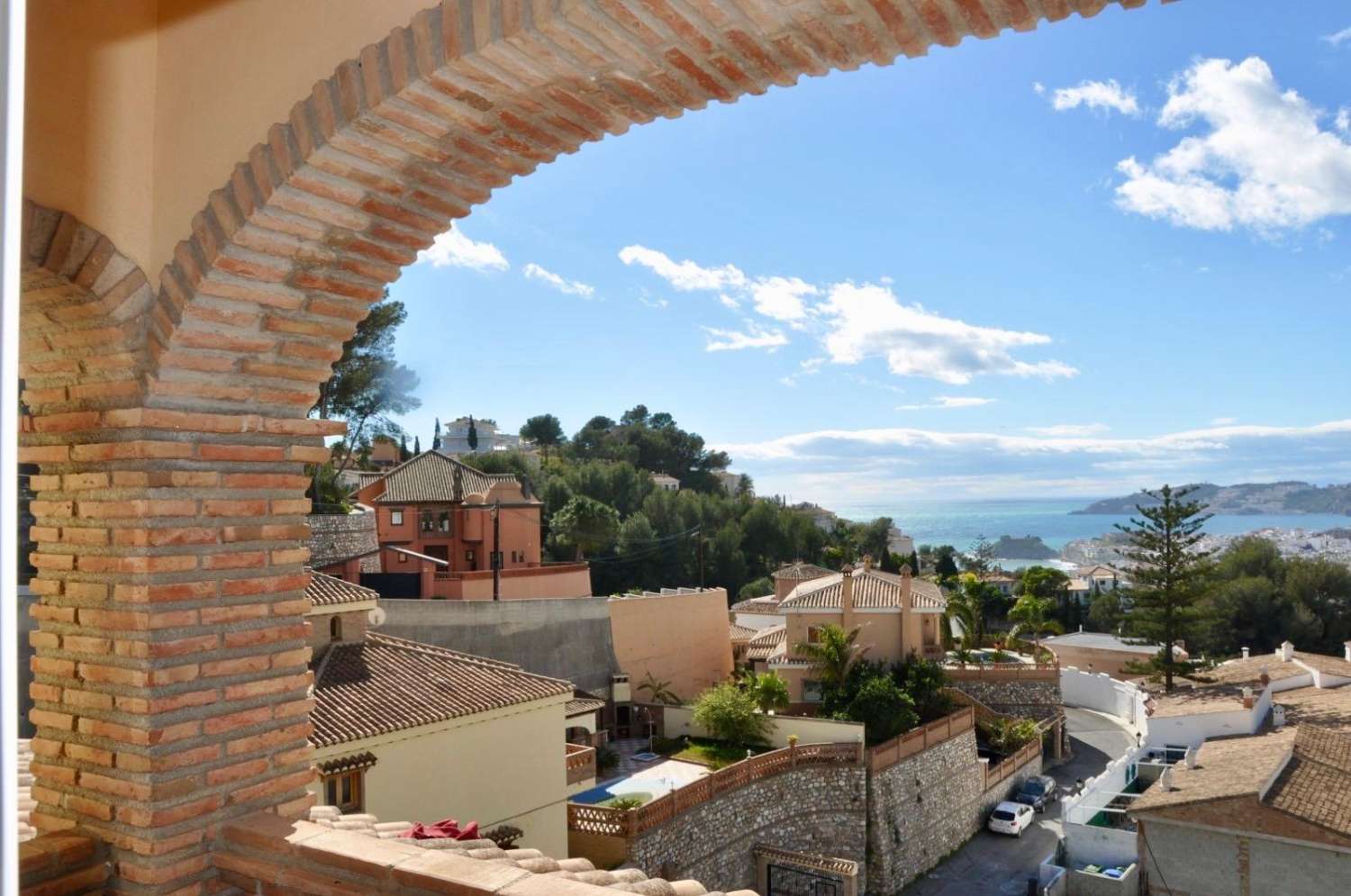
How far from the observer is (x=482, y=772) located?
9039 mm

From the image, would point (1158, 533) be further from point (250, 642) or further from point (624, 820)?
point (250, 642)

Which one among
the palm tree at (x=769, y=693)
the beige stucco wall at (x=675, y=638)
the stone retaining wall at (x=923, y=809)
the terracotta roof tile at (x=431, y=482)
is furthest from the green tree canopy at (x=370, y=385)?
the stone retaining wall at (x=923, y=809)

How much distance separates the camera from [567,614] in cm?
1561

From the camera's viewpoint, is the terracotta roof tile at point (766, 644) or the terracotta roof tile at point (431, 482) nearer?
the terracotta roof tile at point (766, 644)

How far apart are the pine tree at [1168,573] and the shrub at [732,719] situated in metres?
11.4

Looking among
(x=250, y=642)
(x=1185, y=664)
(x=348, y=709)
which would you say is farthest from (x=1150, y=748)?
(x=250, y=642)

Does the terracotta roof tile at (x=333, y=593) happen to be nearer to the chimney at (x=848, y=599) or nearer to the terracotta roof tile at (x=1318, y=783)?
the chimney at (x=848, y=599)

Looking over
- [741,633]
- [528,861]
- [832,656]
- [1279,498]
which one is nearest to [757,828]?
[832,656]

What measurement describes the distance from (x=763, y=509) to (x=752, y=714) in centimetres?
1893

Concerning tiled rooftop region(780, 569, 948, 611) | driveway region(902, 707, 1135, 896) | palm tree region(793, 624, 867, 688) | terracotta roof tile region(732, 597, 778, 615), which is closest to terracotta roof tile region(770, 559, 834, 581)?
terracotta roof tile region(732, 597, 778, 615)

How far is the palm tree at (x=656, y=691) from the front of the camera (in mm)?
16627

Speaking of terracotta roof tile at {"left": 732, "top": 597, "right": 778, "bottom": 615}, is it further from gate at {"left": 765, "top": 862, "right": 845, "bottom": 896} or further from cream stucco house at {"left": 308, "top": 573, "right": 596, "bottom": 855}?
cream stucco house at {"left": 308, "top": 573, "right": 596, "bottom": 855}

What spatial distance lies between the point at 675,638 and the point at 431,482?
6.39 meters

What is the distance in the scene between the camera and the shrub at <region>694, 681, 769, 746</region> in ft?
45.6
